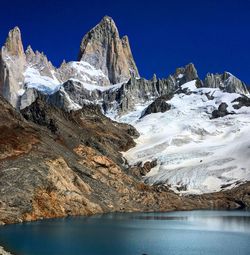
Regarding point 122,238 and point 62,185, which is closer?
point 122,238

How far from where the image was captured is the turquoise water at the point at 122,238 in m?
59.8

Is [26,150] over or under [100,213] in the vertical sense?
over

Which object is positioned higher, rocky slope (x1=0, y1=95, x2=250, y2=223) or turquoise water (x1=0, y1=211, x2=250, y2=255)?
rocky slope (x1=0, y1=95, x2=250, y2=223)

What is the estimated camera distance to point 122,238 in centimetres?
7075

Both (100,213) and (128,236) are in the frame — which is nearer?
(128,236)

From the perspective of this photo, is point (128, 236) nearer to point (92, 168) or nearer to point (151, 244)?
point (151, 244)

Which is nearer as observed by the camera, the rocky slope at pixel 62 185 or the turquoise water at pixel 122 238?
the turquoise water at pixel 122 238

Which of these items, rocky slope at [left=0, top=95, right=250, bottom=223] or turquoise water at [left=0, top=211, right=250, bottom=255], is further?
rocky slope at [left=0, top=95, right=250, bottom=223]

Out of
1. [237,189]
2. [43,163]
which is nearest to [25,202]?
[43,163]

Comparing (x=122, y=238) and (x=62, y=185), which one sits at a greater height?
(x=62, y=185)

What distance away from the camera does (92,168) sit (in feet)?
449

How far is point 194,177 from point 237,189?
23981 mm

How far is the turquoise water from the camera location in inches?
2355

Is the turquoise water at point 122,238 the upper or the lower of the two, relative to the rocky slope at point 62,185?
lower
